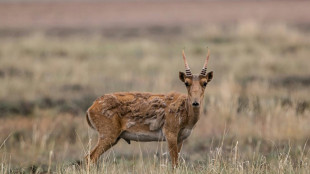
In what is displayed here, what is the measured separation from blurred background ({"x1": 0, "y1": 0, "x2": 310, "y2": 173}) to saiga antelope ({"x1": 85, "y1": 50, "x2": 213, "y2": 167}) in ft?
1.17

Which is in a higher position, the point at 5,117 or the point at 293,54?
the point at 293,54

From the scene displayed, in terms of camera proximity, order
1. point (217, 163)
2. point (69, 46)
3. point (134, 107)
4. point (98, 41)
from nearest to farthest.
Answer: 1. point (217, 163)
2. point (134, 107)
3. point (69, 46)
4. point (98, 41)

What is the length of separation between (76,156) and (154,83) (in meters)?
5.57

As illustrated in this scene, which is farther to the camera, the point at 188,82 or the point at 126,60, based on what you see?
the point at 126,60

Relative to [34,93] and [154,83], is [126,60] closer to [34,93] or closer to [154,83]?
[154,83]

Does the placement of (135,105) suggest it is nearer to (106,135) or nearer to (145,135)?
(145,135)

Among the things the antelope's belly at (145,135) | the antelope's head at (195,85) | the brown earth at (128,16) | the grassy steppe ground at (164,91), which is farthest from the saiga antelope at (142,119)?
the brown earth at (128,16)

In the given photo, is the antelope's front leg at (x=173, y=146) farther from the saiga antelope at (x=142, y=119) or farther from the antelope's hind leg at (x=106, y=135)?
the antelope's hind leg at (x=106, y=135)

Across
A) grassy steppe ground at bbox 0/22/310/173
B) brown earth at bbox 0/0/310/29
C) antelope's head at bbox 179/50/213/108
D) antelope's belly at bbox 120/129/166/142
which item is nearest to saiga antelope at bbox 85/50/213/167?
antelope's belly at bbox 120/129/166/142

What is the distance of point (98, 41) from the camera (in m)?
26.5

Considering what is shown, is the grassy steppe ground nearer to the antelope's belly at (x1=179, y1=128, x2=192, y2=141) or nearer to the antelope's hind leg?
the antelope's hind leg

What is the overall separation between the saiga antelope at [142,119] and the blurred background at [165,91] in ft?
1.17

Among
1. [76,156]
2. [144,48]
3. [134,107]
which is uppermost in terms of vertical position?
[144,48]

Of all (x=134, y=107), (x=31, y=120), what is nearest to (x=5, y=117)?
(x=31, y=120)
